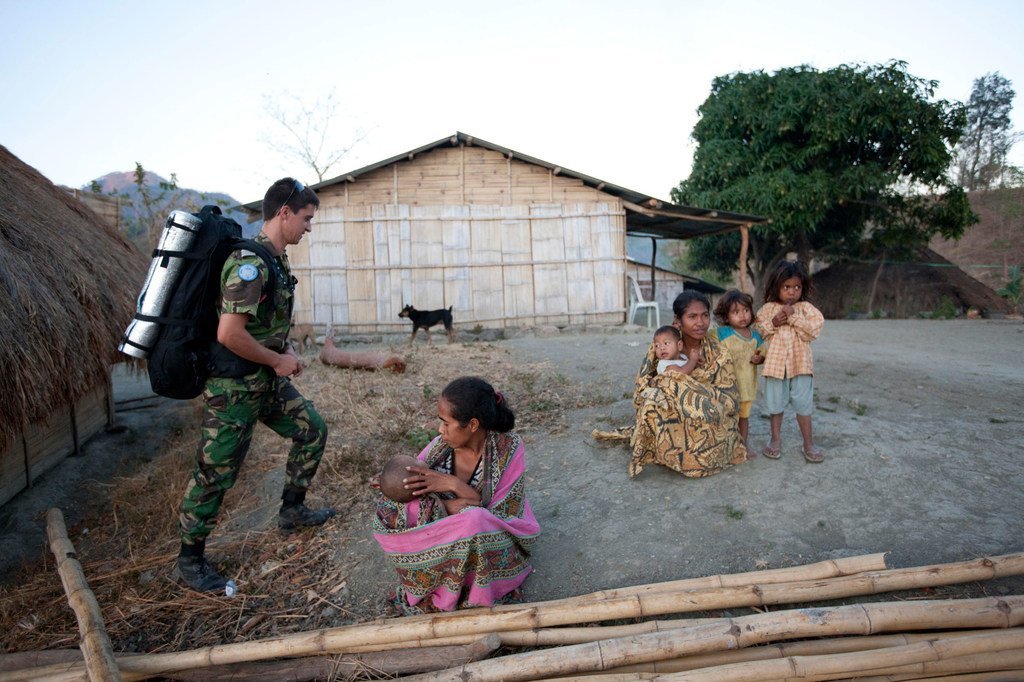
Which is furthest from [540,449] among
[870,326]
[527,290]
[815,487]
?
[870,326]

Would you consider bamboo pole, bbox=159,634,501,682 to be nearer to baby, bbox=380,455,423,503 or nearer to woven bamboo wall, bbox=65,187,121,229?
baby, bbox=380,455,423,503

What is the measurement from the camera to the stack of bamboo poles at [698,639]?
2.22 metres

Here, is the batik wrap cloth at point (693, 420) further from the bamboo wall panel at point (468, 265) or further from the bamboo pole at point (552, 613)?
the bamboo wall panel at point (468, 265)

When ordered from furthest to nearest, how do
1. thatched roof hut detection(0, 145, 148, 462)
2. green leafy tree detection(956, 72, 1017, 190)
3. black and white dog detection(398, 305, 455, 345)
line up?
green leafy tree detection(956, 72, 1017, 190)
black and white dog detection(398, 305, 455, 345)
thatched roof hut detection(0, 145, 148, 462)

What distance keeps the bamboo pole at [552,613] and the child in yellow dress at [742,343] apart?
5.00 ft

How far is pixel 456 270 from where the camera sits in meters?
12.4

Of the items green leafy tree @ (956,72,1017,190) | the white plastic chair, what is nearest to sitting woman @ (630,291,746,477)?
the white plastic chair

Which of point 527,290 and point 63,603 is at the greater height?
point 527,290

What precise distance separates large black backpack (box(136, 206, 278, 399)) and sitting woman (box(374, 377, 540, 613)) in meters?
1.06

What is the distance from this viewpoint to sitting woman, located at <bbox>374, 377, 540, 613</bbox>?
2576 mm

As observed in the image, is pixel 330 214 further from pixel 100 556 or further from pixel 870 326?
pixel 870 326

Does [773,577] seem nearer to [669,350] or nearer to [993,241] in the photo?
[669,350]

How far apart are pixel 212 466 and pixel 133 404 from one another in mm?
6705

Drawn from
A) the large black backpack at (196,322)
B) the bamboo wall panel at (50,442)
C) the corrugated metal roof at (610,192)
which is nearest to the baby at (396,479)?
the large black backpack at (196,322)
